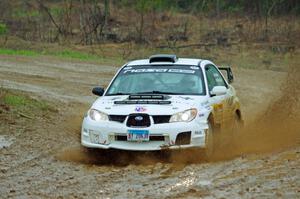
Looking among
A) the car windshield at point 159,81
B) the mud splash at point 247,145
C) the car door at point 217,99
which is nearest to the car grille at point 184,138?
the mud splash at point 247,145

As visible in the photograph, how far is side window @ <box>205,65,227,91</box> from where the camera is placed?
39.5ft

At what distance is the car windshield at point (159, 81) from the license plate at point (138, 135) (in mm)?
1263

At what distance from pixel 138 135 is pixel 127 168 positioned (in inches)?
18.4

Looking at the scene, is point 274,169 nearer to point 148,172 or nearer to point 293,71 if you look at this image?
point 148,172

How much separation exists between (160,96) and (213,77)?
1861 mm

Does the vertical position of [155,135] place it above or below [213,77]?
below

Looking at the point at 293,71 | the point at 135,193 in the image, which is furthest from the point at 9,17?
the point at 135,193

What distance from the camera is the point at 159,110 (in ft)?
34.2

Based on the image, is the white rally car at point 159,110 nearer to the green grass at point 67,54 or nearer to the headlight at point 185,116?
the headlight at point 185,116

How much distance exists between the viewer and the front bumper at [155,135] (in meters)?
10.3

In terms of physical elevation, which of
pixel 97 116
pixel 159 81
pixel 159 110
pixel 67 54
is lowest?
pixel 67 54

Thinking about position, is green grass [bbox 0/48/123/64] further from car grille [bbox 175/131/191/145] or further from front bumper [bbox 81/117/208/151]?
car grille [bbox 175/131/191/145]

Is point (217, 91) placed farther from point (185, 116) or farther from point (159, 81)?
point (185, 116)

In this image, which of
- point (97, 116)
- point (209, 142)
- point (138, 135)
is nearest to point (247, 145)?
point (209, 142)
